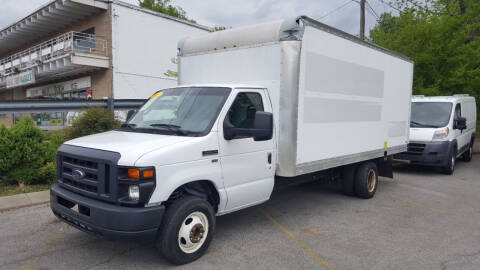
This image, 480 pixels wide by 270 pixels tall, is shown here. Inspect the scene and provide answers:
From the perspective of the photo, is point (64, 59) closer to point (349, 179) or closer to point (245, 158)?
point (349, 179)

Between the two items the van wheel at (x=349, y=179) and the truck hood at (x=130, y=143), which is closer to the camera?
the truck hood at (x=130, y=143)

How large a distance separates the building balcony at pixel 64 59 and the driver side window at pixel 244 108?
52.4 ft

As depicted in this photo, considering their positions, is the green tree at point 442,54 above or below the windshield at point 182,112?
above

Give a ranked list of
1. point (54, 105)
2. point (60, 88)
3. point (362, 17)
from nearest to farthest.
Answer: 1. point (54, 105)
2. point (362, 17)
3. point (60, 88)

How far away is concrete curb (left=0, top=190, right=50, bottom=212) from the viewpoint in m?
6.23

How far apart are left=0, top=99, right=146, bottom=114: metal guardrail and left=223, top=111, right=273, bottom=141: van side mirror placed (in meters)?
5.89

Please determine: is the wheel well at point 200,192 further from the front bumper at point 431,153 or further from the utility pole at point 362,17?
the utility pole at point 362,17

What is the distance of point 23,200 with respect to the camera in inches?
257

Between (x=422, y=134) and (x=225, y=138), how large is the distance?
8.18 m

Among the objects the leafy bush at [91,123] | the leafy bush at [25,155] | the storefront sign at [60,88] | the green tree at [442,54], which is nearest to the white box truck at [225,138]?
the leafy bush at [91,123]

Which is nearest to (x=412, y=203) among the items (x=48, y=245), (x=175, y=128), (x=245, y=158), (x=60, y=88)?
(x=245, y=158)

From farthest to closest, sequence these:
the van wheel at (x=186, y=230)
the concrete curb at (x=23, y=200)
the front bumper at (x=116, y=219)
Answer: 1. the concrete curb at (x=23, y=200)
2. the van wheel at (x=186, y=230)
3. the front bumper at (x=116, y=219)

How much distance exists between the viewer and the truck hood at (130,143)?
12.2 feet

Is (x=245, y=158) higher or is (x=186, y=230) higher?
(x=245, y=158)
